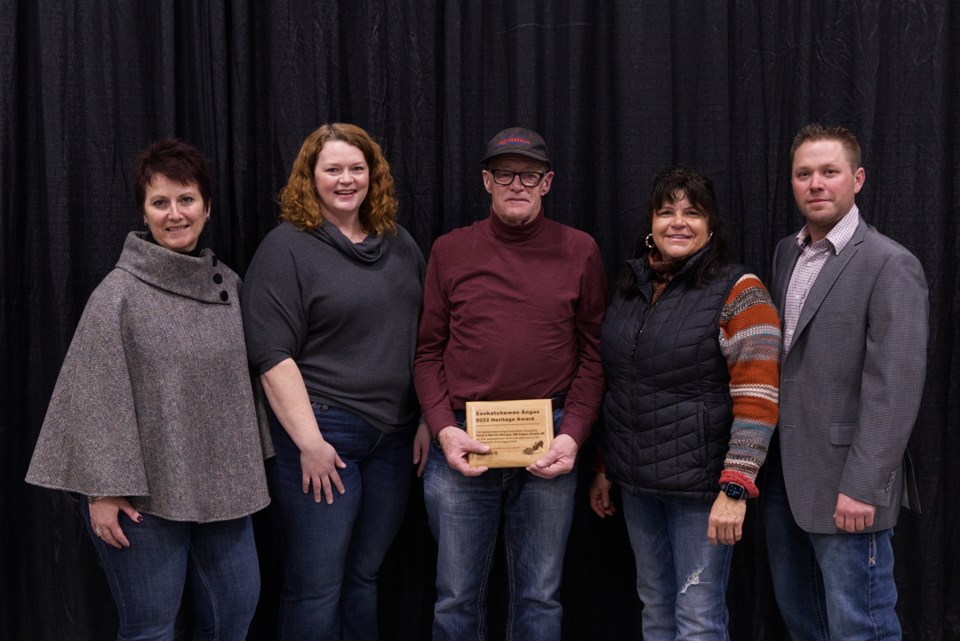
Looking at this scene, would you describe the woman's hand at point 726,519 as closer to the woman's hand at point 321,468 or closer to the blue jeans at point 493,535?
the blue jeans at point 493,535

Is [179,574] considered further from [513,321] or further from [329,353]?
[513,321]

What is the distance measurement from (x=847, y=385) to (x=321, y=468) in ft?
3.95

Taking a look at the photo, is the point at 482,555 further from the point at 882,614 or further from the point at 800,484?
the point at 882,614

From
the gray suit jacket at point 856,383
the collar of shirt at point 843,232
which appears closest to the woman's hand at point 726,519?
the gray suit jacket at point 856,383

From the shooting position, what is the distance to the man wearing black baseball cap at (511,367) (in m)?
1.93

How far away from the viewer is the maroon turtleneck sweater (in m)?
1.92

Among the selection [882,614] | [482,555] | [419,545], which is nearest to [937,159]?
[882,614]

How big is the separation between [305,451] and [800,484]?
3.72 ft

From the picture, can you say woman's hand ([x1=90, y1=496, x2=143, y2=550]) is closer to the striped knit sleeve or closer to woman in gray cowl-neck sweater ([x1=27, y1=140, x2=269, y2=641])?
woman in gray cowl-neck sweater ([x1=27, y1=140, x2=269, y2=641])

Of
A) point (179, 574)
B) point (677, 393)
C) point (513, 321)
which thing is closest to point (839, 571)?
point (677, 393)

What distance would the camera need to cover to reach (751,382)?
5.48ft

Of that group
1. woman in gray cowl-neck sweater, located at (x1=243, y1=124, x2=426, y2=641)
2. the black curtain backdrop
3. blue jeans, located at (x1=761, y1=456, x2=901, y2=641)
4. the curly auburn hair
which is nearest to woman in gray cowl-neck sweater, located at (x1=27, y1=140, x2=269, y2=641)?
woman in gray cowl-neck sweater, located at (x1=243, y1=124, x2=426, y2=641)

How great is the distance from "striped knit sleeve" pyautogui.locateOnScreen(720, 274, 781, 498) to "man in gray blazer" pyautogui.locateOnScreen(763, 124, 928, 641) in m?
0.10

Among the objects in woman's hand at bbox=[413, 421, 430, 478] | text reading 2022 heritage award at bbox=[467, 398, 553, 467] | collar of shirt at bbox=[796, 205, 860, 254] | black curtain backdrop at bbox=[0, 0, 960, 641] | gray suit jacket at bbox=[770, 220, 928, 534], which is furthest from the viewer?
black curtain backdrop at bbox=[0, 0, 960, 641]
